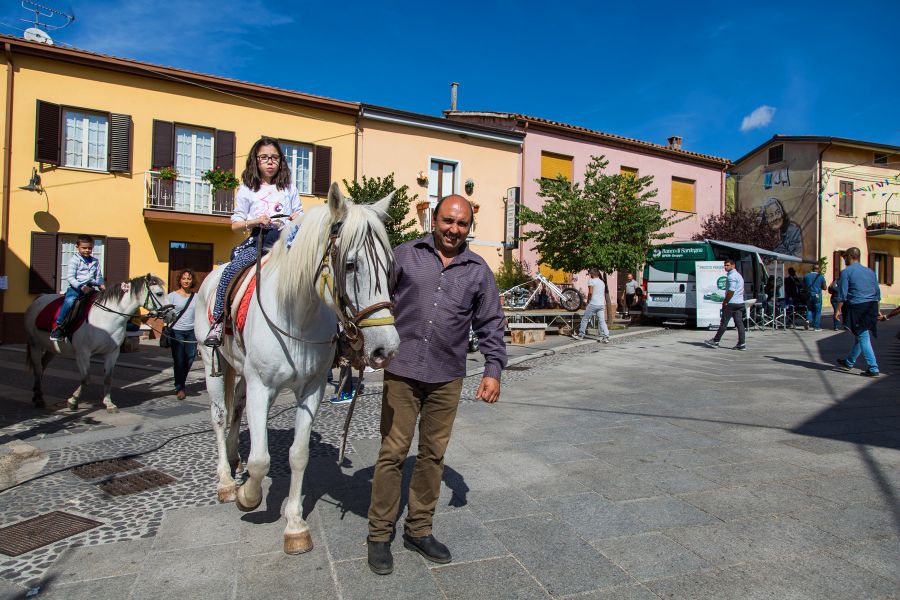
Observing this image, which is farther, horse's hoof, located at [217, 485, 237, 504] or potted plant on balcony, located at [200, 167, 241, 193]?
potted plant on balcony, located at [200, 167, 241, 193]

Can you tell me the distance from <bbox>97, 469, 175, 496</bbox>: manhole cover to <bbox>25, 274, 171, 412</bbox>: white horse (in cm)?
311

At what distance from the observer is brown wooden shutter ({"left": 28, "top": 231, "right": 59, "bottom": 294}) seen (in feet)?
47.1

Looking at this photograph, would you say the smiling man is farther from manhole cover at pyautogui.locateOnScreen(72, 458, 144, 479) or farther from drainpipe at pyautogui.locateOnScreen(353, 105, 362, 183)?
drainpipe at pyautogui.locateOnScreen(353, 105, 362, 183)

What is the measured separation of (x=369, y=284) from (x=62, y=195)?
16.1 meters

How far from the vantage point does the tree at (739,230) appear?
2536 centimetres

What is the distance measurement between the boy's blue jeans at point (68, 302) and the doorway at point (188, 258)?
929 centimetres

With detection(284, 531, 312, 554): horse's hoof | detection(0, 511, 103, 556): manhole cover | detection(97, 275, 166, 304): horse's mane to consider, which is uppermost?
detection(97, 275, 166, 304): horse's mane

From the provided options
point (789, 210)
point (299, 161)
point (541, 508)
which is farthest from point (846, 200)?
point (541, 508)

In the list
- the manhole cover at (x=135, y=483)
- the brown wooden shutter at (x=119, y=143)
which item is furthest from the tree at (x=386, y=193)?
the manhole cover at (x=135, y=483)

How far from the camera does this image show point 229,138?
16.7 metres

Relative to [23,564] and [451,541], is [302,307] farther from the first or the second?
[23,564]

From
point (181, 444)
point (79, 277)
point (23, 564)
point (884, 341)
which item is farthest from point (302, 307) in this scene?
point (884, 341)

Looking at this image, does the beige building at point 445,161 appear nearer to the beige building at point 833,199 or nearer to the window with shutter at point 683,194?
the window with shutter at point 683,194

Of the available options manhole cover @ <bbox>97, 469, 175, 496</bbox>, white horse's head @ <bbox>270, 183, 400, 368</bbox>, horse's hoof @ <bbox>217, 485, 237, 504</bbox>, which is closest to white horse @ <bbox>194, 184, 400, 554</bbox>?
white horse's head @ <bbox>270, 183, 400, 368</bbox>
